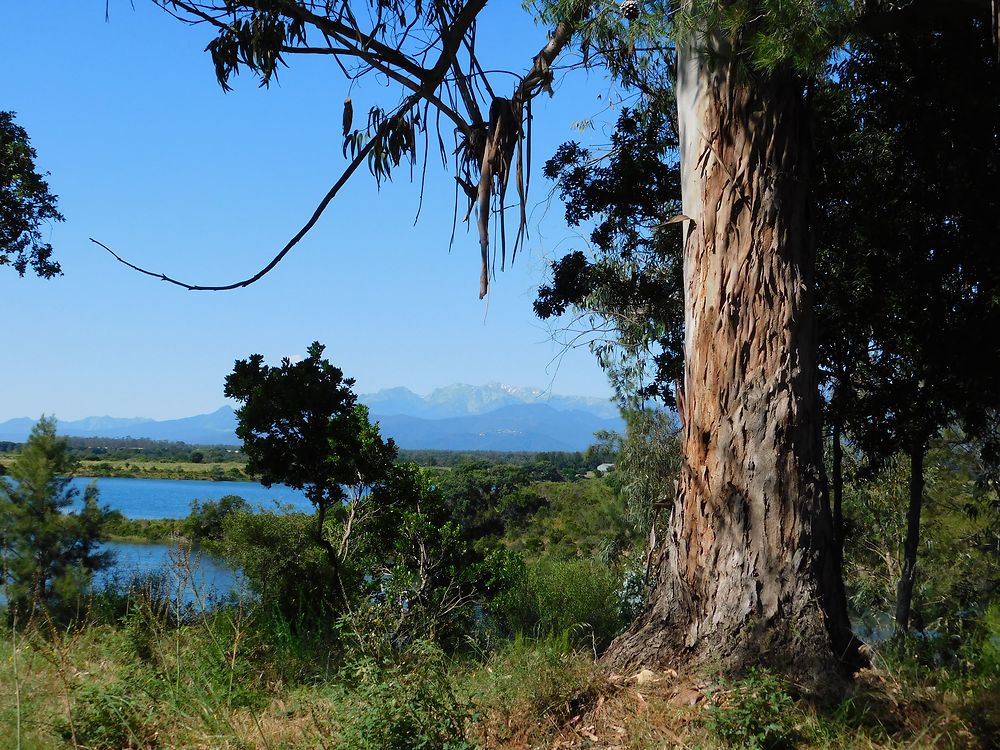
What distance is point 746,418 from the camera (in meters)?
4.14

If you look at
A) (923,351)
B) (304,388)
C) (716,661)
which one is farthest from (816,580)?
(304,388)

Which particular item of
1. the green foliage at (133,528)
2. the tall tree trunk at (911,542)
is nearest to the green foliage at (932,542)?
the tall tree trunk at (911,542)

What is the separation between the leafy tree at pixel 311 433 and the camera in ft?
26.0

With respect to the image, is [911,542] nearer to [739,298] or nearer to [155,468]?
[739,298]

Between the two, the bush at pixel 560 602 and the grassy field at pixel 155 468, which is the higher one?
the bush at pixel 560 602

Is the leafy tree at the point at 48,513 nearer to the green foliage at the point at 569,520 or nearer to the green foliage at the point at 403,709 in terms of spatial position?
the green foliage at the point at 569,520

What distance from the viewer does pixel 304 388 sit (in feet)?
26.2

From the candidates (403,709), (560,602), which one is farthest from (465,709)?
(560,602)

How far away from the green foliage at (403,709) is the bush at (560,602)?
14.3 feet

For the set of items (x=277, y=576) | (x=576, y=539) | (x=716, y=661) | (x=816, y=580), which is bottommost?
(x=576, y=539)

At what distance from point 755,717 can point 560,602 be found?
227 inches

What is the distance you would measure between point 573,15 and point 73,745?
15.0ft

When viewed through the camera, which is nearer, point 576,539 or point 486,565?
point 486,565

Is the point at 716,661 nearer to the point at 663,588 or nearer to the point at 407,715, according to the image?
the point at 663,588
